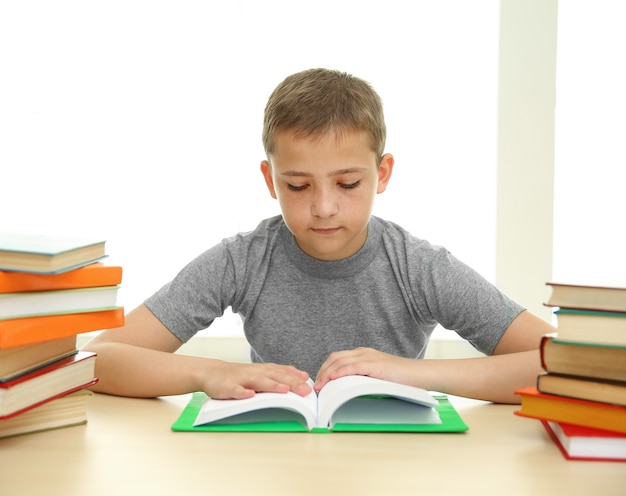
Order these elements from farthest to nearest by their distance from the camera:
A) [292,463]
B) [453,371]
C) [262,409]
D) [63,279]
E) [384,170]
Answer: [384,170] < [453,371] < [262,409] < [63,279] < [292,463]

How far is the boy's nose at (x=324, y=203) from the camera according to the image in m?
1.42

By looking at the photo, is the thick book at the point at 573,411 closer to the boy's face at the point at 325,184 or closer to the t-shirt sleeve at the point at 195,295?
the boy's face at the point at 325,184

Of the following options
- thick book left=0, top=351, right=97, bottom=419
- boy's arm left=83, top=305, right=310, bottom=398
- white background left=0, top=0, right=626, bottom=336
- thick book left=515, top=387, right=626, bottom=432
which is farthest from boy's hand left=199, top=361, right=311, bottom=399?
white background left=0, top=0, right=626, bottom=336

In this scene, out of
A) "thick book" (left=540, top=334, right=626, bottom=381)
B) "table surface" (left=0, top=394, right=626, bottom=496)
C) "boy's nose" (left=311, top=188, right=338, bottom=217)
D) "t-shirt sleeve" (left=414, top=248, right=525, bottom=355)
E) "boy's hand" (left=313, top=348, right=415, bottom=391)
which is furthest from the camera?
"t-shirt sleeve" (left=414, top=248, right=525, bottom=355)

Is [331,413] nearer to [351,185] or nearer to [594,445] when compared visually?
[594,445]

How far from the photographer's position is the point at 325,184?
143cm

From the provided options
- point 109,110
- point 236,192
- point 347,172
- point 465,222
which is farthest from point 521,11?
point 347,172

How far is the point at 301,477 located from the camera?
0.89 metres

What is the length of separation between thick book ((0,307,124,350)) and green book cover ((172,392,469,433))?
0.57 ft

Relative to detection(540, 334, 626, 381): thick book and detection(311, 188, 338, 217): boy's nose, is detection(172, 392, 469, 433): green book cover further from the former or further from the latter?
detection(311, 188, 338, 217): boy's nose

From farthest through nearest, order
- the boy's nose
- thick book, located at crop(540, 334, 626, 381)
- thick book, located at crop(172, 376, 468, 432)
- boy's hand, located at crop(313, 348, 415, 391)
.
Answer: the boy's nose, boy's hand, located at crop(313, 348, 415, 391), thick book, located at crop(172, 376, 468, 432), thick book, located at crop(540, 334, 626, 381)

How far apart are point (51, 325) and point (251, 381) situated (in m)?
0.30

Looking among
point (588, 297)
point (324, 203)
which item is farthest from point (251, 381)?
point (588, 297)

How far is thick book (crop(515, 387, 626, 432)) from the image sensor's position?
953 millimetres
